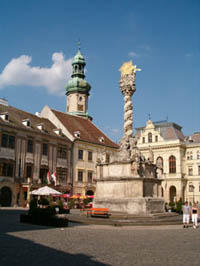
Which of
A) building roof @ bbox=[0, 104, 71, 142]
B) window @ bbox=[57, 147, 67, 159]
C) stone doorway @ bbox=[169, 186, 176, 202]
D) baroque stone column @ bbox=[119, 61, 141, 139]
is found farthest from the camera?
stone doorway @ bbox=[169, 186, 176, 202]

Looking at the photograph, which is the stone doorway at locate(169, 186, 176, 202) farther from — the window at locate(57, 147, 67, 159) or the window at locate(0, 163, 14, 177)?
the window at locate(0, 163, 14, 177)

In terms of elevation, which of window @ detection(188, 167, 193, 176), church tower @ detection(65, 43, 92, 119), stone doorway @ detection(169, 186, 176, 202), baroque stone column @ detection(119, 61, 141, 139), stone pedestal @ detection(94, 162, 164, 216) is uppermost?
church tower @ detection(65, 43, 92, 119)

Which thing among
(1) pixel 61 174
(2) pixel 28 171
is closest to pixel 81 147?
(1) pixel 61 174

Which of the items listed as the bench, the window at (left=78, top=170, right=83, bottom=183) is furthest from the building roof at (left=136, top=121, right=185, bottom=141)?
the bench

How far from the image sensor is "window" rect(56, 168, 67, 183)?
4253cm

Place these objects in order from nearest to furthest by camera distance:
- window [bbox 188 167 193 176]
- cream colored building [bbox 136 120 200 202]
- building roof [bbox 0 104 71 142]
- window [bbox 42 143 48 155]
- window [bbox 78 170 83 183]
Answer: building roof [bbox 0 104 71 142] < window [bbox 42 143 48 155] < window [bbox 78 170 83 183] < cream colored building [bbox 136 120 200 202] < window [bbox 188 167 193 176]

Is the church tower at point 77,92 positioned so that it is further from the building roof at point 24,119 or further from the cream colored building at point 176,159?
the building roof at point 24,119

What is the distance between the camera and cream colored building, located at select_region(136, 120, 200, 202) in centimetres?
5997

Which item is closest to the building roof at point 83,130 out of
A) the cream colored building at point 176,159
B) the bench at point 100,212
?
the cream colored building at point 176,159

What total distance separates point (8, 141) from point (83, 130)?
16.2 m

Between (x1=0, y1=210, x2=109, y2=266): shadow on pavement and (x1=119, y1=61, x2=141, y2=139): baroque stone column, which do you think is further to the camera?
(x1=119, y1=61, x2=141, y2=139): baroque stone column

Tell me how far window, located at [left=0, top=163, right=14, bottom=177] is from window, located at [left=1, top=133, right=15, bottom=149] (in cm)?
216

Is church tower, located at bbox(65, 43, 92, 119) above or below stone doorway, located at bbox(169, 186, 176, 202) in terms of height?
above

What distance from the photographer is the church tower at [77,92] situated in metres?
65.6
